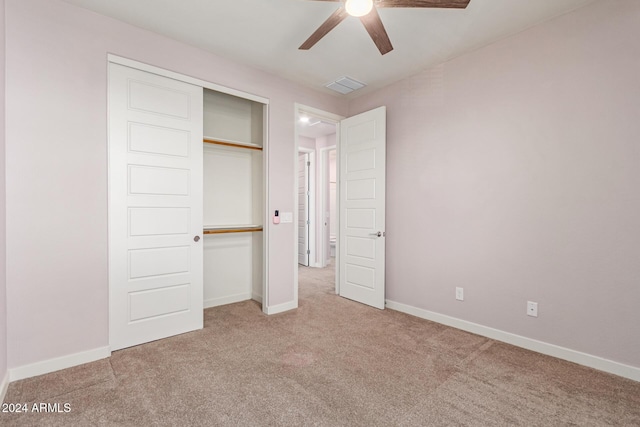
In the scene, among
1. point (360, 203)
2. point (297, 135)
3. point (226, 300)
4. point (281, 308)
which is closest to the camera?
point (281, 308)

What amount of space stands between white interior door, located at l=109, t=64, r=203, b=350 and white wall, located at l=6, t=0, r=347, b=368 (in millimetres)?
102

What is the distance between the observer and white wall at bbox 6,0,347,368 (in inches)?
83.4

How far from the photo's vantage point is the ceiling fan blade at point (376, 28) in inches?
76.8

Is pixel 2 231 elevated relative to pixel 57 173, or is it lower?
lower

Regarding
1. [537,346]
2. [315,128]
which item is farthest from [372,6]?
[315,128]

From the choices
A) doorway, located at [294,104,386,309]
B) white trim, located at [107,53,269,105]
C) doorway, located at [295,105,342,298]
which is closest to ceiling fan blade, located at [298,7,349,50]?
white trim, located at [107,53,269,105]

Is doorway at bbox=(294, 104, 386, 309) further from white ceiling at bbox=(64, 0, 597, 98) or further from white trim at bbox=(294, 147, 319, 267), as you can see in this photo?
white trim at bbox=(294, 147, 319, 267)

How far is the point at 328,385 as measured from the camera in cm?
208

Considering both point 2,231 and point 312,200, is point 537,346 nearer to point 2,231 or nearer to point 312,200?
point 2,231

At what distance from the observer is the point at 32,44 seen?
7.13 feet

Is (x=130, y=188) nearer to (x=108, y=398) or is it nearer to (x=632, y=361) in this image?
(x=108, y=398)

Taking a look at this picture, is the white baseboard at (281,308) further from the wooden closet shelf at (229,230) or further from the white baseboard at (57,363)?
the white baseboard at (57,363)

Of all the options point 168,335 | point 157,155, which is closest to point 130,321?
point 168,335

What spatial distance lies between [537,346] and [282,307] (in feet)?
8.35
